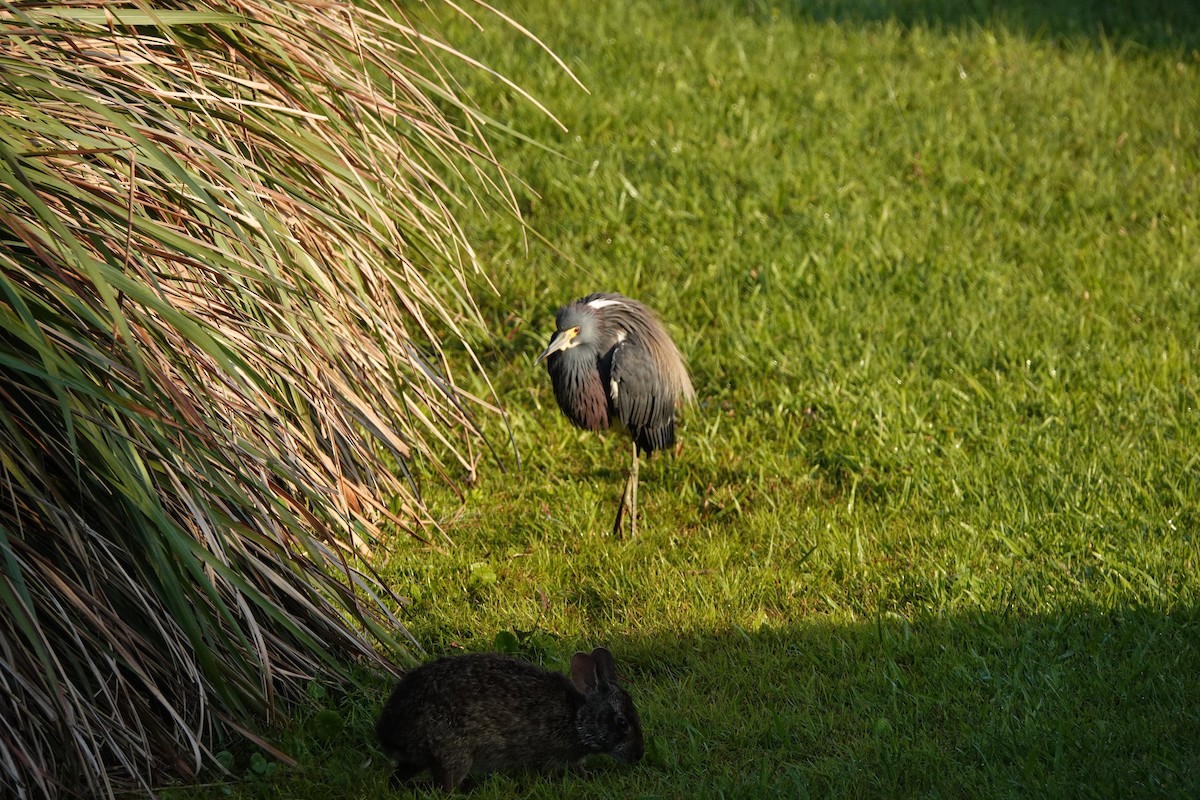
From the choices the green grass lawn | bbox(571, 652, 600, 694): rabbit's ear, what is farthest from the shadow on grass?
bbox(571, 652, 600, 694): rabbit's ear

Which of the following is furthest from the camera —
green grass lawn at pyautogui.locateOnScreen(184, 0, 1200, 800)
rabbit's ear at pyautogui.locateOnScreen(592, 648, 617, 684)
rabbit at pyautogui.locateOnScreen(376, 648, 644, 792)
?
green grass lawn at pyautogui.locateOnScreen(184, 0, 1200, 800)

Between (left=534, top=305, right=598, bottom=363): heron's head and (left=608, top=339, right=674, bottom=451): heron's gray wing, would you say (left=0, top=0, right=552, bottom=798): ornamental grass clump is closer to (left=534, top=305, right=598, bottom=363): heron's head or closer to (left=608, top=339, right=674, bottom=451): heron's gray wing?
(left=534, top=305, right=598, bottom=363): heron's head

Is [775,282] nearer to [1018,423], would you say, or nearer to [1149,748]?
[1018,423]

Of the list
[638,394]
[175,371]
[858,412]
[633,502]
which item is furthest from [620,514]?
[175,371]

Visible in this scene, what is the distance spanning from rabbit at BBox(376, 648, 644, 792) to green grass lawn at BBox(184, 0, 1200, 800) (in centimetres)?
10

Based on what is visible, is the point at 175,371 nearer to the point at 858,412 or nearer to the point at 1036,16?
the point at 858,412


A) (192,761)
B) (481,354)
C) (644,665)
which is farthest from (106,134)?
(481,354)

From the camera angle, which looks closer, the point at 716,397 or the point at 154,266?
the point at 154,266

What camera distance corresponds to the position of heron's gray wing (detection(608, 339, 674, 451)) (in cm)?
544

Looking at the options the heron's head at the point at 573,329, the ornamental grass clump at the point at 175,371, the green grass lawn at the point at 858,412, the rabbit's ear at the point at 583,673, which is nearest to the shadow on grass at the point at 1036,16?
the green grass lawn at the point at 858,412

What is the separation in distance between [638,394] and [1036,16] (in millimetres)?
6078

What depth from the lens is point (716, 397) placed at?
20.7ft

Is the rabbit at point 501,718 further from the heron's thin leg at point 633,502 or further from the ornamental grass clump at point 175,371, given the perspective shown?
the heron's thin leg at point 633,502

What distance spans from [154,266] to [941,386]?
12.3 ft
